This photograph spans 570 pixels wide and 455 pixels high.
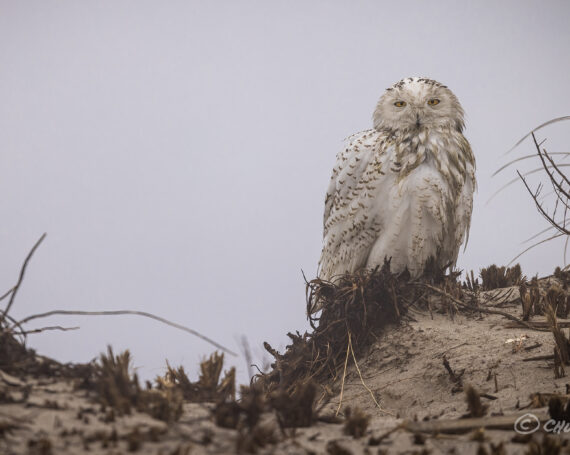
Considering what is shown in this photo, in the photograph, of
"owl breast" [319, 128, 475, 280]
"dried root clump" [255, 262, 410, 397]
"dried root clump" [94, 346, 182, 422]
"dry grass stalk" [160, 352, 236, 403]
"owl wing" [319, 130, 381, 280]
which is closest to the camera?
"dried root clump" [94, 346, 182, 422]

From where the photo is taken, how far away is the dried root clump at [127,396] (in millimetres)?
2068

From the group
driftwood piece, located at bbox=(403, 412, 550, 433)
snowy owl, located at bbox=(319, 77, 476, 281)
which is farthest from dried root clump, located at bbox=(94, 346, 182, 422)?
snowy owl, located at bbox=(319, 77, 476, 281)

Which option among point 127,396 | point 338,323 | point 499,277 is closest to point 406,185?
point 338,323

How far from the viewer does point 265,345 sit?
452 centimetres

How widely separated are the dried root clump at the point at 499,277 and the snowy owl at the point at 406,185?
579 mm

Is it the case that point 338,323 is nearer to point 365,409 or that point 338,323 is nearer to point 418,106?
point 365,409

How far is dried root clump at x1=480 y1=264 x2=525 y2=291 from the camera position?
5.52 metres

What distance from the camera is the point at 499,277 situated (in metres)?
5.54

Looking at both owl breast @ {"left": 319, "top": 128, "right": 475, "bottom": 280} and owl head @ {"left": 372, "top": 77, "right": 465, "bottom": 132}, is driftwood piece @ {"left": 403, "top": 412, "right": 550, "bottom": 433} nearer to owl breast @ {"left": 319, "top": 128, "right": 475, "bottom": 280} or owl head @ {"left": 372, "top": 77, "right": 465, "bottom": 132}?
owl breast @ {"left": 319, "top": 128, "right": 475, "bottom": 280}

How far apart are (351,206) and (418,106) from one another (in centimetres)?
109

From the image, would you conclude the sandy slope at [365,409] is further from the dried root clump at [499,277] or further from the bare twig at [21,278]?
the dried root clump at [499,277]

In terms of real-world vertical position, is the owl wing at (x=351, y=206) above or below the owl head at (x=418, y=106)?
below

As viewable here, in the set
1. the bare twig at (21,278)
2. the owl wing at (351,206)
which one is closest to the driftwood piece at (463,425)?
the bare twig at (21,278)

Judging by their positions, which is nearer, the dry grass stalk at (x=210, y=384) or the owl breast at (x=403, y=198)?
the dry grass stalk at (x=210, y=384)
